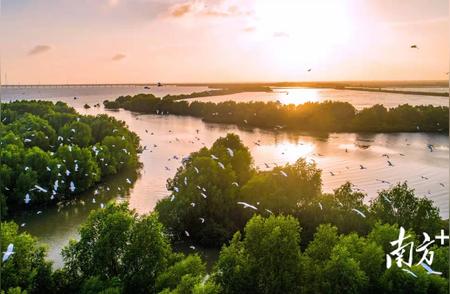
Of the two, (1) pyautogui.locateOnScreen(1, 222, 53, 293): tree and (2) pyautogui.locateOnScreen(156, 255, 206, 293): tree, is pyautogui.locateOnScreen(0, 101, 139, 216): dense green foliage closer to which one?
(1) pyautogui.locateOnScreen(1, 222, 53, 293): tree

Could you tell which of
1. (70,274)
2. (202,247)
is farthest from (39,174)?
(70,274)

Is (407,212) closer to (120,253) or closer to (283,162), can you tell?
(120,253)

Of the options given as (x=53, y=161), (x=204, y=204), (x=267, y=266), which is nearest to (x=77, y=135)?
(x=53, y=161)

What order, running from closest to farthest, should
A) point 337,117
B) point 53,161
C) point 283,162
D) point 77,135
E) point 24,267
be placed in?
1. point 24,267
2. point 53,161
3. point 283,162
4. point 77,135
5. point 337,117

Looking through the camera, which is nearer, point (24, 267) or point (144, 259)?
point (24, 267)

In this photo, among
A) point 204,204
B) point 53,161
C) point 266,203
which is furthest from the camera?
point 53,161

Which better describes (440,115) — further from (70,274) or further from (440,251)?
(70,274)

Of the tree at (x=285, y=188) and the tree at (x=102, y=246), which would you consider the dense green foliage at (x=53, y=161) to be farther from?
the tree at (x=285, y=188)

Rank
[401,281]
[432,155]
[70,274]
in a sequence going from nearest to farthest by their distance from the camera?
[401,281] → [70,274] → [432,155]
